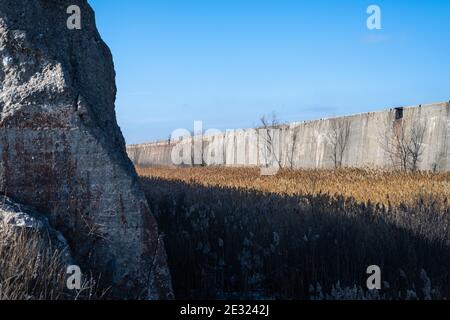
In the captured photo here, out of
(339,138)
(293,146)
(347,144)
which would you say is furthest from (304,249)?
(293,146)

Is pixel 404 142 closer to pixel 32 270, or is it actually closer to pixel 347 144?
pixel 347 144

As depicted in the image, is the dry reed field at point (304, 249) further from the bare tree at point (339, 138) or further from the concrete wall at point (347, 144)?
the bare tree at point (339, 138)

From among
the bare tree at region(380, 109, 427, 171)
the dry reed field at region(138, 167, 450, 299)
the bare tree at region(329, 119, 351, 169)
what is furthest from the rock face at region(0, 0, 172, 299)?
the bare tree at region(329, 119, 351, 169)

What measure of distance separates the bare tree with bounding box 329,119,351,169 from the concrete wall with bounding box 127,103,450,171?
0.06 metres

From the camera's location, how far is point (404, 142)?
18828mm

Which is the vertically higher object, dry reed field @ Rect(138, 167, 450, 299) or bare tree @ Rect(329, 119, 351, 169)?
bare tree @ Rect(329, 119, 351, 169)

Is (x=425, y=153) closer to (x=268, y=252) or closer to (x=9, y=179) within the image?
(x=268, y=252)

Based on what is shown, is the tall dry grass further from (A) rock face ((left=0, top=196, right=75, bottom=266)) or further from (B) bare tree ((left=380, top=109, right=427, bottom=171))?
(B) bare tree ((left=380, top=109, right=427, bottom=171))

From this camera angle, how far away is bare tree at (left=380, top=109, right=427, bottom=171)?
60.4ft

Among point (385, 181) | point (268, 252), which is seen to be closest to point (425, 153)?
point (385, 181)

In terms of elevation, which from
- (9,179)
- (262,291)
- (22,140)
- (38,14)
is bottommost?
(262,291)

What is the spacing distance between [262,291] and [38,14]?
3.36m

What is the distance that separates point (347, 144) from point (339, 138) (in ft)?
1.29
